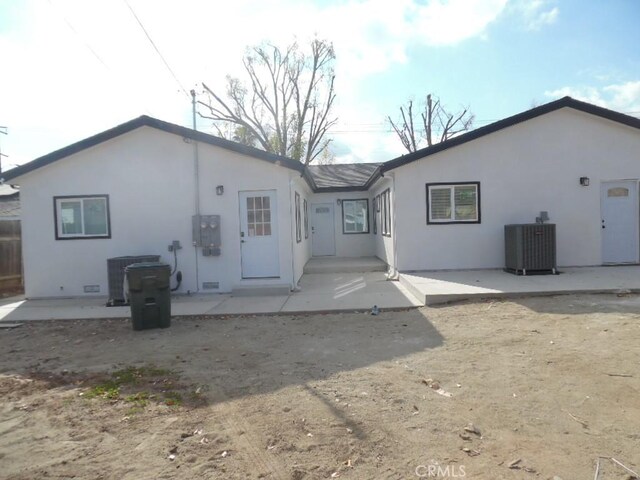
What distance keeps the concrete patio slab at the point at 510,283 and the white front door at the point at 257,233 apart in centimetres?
322

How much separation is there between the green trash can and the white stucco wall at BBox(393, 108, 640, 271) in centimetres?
621

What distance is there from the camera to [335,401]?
385cm

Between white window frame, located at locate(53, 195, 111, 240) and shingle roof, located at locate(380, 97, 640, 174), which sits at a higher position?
shingle roof, located at locate(380, 97, 640, 174)

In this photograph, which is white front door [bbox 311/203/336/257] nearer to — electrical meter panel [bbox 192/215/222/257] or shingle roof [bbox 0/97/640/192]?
shingle roof [bbox 0/97/640/192]

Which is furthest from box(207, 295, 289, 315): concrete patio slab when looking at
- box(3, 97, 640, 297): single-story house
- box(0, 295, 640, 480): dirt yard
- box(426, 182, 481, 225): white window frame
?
box(426, 182, 481, 225): white window frame

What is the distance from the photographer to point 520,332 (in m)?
5.84

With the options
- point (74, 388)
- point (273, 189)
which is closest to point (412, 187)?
point (273, 189)

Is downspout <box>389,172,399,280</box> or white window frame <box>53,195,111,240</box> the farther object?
downspout <box>389,172,399,280</box>

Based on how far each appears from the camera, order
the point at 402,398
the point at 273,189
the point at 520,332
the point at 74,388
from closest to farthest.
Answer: the point at 402,398, the point at 74,388, the point at 520,332, the point at 273,189

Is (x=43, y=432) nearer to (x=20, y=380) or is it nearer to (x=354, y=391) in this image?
(x=20, y=380)

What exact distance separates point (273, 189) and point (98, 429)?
266 inches

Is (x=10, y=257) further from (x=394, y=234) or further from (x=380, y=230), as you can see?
(x=380, y=230)
